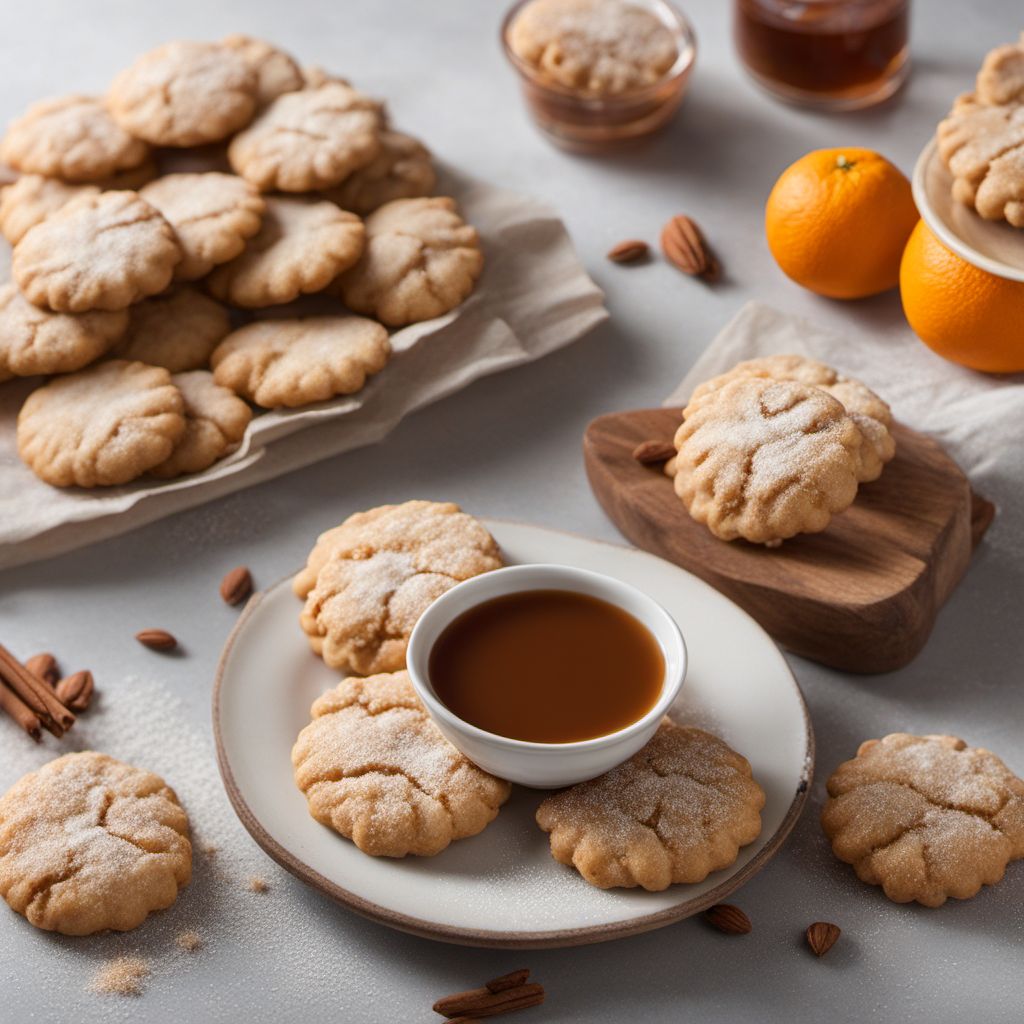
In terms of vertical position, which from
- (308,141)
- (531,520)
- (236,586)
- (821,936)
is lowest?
(821,936)

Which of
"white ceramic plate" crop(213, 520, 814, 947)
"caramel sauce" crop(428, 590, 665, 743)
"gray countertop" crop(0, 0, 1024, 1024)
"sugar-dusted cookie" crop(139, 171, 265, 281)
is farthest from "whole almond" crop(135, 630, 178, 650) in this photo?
"sugar-dusted cookie" crop(139, 171, 265, 281)

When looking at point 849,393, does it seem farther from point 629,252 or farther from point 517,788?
point 517,788

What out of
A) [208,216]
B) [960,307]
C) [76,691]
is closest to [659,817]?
[76,691]

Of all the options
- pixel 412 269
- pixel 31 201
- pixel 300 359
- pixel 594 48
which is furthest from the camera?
pixel 594 48

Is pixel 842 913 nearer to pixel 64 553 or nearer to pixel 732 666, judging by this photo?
pixel 732 666

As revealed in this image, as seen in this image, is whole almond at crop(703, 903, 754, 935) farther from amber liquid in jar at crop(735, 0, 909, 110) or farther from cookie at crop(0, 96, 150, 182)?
amber liquid in jar at crop(735, 0, 909, 110)

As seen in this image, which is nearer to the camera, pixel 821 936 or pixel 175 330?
pixel 821 936

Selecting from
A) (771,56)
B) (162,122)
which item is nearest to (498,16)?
(771,56)

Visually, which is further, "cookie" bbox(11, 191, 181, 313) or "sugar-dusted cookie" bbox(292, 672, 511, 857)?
"cookie" bbox(11, 191, 181, 313)
